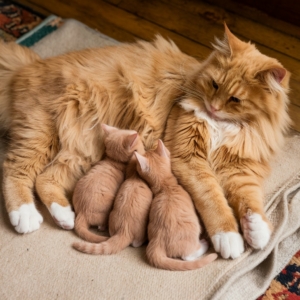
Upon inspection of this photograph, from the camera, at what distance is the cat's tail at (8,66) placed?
2.16 meters

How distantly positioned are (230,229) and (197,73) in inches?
28.4

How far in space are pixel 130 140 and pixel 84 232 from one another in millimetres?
420

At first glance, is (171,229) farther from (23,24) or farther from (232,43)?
(23,24)

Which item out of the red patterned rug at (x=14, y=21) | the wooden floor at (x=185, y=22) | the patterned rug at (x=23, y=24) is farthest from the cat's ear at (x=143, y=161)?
the red patterned rug at (x=14, y=21)

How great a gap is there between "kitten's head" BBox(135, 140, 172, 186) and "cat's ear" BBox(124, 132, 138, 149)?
76 mm

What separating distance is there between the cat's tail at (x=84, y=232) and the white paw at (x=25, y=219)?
0.57ft

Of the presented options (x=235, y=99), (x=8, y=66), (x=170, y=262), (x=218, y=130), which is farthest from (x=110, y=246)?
(x=8, y=66)

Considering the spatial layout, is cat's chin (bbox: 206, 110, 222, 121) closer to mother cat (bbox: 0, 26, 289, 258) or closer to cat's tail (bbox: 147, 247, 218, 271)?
mother cat (bbox: 0, 26, 289, 258)

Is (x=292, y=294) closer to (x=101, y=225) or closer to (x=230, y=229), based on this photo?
(x=230, y=229)

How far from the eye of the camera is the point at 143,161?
1729 mm

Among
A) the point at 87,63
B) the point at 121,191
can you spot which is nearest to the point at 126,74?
the point at 87,63

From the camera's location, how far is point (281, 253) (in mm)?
1869

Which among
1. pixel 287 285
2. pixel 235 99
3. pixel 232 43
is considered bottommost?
pixel 287 285

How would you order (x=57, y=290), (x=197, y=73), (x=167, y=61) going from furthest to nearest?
(x=167, y=61) → (x=197, y=73) → (x=57, y=290)
